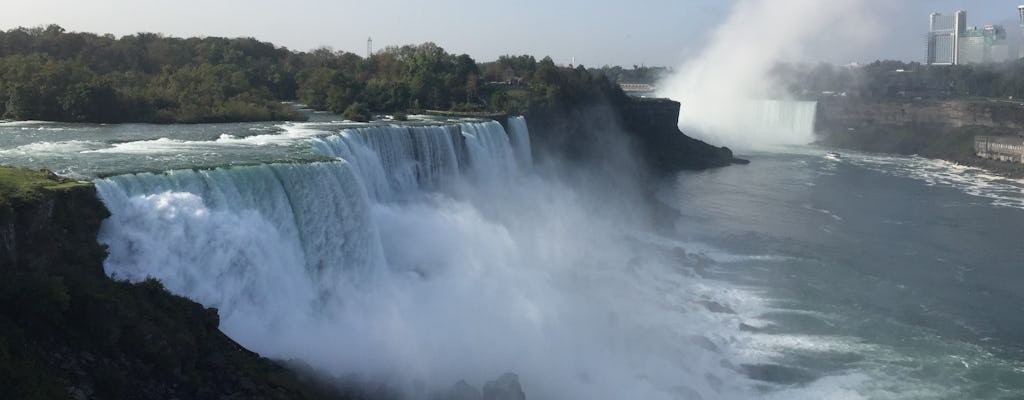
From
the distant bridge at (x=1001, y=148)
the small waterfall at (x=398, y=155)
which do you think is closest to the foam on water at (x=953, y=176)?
the distant bridge at (x=1001, y=148)

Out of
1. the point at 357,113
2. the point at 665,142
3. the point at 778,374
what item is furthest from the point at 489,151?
the point at 665,142

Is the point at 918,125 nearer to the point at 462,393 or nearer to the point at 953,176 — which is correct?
the point at 953,176

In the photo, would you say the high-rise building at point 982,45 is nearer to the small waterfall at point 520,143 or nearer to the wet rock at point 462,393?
the small waterfall at point 520,143

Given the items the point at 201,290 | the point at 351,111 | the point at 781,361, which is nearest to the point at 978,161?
the point at 351,111

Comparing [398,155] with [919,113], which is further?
[919,113]

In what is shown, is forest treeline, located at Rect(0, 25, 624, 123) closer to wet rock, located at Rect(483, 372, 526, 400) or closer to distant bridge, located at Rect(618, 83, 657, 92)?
wet rock, located at Rect(483, 372, 526, 400)
